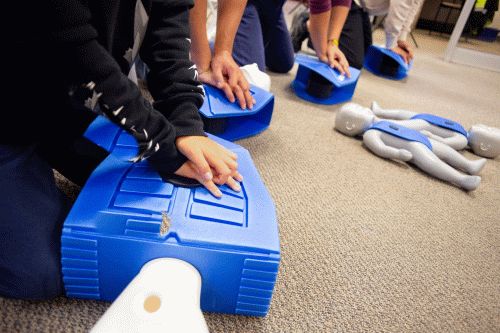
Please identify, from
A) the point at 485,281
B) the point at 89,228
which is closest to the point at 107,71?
the point at 89,228

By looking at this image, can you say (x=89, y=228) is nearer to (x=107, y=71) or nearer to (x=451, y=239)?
(x=107, y=71)

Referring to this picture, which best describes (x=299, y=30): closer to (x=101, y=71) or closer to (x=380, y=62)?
(x=380, y=62)

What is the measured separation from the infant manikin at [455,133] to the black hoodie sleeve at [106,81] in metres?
0.81

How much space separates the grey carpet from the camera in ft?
1.53

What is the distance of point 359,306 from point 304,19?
1625 millimetres

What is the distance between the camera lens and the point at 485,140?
3.50ft

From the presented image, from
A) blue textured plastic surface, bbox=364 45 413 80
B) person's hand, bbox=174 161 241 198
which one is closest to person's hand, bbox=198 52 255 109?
person's hand, bbox=174 161 241 198

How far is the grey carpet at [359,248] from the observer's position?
18.4 inches

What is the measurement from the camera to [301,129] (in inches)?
41.2

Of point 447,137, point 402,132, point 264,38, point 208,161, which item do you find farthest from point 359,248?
point 264,38

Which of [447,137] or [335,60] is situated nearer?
[447,137]

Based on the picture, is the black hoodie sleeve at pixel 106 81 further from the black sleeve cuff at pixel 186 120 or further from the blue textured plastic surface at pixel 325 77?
the blue textured plastic surface at pixel 325 77

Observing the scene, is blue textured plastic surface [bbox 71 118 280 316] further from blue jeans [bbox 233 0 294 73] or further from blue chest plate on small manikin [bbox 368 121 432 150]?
blue jeans [bbox 233 0 294 73]

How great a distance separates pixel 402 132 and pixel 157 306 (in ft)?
2.63
